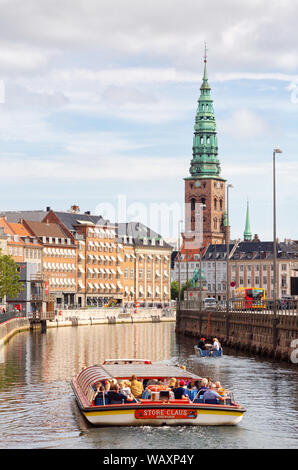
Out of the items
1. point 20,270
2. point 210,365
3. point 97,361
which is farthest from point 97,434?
point 20,270

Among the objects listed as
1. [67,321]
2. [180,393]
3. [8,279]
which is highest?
[8,279]

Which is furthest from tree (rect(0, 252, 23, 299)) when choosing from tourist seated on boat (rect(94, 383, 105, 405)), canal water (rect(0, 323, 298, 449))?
tourist seated on boat (rect(94, 383, 105, 405))

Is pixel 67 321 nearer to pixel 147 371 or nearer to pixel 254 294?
pixel 254 294

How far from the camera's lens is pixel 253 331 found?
311 feet

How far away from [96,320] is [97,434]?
14888 cm

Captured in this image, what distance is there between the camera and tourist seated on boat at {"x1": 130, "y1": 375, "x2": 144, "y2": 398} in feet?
152

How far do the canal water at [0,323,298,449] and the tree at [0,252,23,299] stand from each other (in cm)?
4619

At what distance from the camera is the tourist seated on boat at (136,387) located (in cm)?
4625

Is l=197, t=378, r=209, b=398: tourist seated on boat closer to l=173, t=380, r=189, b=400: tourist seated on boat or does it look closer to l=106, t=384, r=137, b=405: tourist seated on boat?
l=173, t=380, r=189, b=400: tourist seated on boat

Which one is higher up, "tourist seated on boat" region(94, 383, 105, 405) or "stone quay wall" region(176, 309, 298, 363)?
"stone quay wall" region(176, 309, 298, 363)

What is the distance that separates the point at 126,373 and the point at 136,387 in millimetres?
3758

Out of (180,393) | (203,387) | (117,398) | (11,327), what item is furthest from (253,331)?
(117,398)

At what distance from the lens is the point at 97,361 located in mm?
82188
